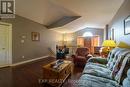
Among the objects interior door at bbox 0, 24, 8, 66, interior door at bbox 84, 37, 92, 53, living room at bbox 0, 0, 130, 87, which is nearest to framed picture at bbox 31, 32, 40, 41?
living room at bbox 0, 0, 130, 87

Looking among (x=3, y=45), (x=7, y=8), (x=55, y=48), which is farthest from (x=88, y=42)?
(x=7, y=8)

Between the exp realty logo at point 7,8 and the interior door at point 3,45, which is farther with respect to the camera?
the interior door at point 3,45

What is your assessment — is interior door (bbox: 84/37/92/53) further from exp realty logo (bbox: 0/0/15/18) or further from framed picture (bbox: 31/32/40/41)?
exp realty logo (bbox: 0/0/15/18)

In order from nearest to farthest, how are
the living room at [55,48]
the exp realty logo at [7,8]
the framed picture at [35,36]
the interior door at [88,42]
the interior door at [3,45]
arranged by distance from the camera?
the living room at [55,48]
the exp realty logo at [7,8]
the interior door at [3,45]
the framed picture at [35,36]
the interior door at [88,42]

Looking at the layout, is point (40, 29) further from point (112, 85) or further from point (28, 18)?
point (112, 85)

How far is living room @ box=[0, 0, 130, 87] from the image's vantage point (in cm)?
249

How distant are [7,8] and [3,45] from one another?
1.55 meters

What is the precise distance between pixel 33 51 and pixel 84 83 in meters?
5.56

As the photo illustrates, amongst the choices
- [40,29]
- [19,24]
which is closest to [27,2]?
[19,24]

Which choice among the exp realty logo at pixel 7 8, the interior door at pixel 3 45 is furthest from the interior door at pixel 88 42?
the interior door at pixel 3 45

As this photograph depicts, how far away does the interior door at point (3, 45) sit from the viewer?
4883 mm

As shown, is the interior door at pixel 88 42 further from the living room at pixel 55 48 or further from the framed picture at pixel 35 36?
the framed picture at pixel 35 36

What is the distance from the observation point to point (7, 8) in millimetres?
4781

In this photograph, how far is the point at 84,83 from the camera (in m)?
1.91
